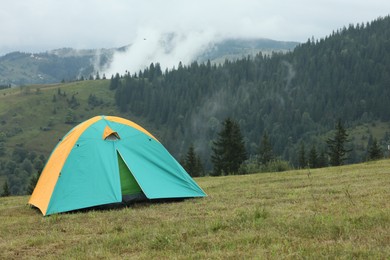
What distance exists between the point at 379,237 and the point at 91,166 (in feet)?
32.5

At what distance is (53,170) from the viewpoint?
15.9 metres

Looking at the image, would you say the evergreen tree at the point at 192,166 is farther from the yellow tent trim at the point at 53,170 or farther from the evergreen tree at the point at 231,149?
the yellow tent trim at the point at 53,170

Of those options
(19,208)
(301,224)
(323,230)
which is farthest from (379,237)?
(19,208)

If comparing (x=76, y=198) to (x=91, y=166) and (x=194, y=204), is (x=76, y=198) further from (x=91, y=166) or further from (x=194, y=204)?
(x=194, y=204)

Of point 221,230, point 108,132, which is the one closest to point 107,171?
point 108,132

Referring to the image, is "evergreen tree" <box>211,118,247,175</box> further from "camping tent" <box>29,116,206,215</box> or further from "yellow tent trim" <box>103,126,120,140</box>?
"yellow tent trim" <box>103,126,120,140</box>

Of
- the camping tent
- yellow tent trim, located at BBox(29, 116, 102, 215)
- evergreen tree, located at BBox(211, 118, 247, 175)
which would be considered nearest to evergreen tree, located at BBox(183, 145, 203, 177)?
evergreen tree, located at BBox(211, 118, 247, 175)

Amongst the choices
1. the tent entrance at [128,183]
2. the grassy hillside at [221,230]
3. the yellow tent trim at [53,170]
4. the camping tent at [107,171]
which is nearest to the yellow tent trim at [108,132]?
the camping tent at [107,171]

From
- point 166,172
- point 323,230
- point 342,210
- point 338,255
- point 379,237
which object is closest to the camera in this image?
point 338,255

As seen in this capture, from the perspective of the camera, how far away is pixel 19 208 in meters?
16.9

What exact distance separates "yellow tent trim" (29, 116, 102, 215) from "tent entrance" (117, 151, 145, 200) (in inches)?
78.0

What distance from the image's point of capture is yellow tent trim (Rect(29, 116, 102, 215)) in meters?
15.1

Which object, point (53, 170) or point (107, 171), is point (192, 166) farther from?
point (107, 171)

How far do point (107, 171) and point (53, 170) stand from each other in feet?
7.37
